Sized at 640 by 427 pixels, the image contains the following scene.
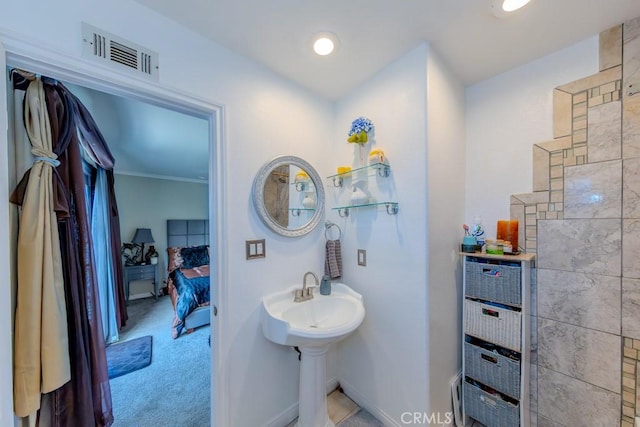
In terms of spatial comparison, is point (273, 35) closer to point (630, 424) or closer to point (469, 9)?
point (469, 9)

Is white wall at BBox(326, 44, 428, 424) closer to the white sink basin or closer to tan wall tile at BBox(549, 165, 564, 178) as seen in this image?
the white sink basin

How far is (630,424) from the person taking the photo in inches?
46.5

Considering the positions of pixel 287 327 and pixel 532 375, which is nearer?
pixel 287 327

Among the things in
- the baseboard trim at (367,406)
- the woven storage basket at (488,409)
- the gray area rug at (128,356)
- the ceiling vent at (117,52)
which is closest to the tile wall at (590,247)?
the woven storage basket at (488,409)

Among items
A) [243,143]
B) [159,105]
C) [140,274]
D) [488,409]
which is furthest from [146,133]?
[488,409]

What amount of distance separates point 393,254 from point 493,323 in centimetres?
71

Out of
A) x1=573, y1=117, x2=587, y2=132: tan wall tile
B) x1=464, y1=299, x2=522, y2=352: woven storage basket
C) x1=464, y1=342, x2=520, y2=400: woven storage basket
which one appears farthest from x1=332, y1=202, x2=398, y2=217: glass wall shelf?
x1=573, y1=117, x2=587, y2=132: tan wall tile

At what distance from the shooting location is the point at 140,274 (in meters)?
4.21

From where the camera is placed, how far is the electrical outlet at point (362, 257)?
67.0 inches

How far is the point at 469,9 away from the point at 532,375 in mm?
2112

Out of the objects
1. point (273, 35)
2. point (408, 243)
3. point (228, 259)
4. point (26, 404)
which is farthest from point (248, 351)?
point (273, 35)

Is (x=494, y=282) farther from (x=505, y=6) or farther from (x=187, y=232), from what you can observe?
(x=187, y=232)

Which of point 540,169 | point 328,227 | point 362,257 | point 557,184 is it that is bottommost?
point 362,257

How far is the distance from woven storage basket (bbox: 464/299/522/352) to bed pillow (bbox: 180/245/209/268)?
4.48 meters
